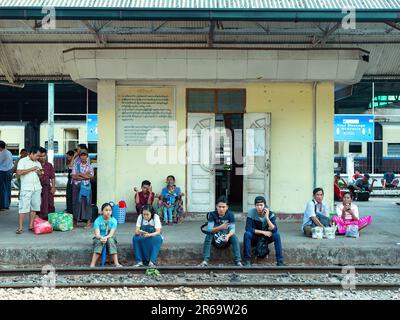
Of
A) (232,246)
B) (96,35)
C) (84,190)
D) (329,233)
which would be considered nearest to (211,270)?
(232,246)

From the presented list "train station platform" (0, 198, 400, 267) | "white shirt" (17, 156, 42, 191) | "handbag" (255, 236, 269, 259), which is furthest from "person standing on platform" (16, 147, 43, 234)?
"handbag" (255, 236, 269, 259)

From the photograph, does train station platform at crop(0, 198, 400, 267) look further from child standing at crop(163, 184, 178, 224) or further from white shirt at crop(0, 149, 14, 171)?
white shirt at crop(0, 149, 14, 171)

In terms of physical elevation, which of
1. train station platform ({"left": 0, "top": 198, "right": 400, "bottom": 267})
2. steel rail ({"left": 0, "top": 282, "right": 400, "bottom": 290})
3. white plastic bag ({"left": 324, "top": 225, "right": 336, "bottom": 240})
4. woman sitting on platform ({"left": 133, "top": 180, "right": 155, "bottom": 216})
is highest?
woman sitting on platform ({"left": 133, "top": 180, "right": 155, "bottom": 216})

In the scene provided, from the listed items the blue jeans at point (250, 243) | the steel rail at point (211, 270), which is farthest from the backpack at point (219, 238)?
the steel rail at point (211, 270)

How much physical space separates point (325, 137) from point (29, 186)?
5983 mm

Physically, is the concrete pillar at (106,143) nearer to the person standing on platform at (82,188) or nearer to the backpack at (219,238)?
the person standing on platform at (82,188)

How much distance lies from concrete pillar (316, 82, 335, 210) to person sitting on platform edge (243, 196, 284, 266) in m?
2.92

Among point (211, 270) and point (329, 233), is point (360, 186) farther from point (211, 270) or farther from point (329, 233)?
point (211, 270)

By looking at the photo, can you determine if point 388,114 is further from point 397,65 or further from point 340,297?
point 340,297

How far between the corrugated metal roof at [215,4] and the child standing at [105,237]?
127 inches

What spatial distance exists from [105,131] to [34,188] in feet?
6.33

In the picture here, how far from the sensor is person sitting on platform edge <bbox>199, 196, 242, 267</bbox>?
8453mm

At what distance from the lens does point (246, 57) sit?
1044 cm

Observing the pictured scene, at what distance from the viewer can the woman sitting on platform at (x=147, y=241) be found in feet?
27.4
